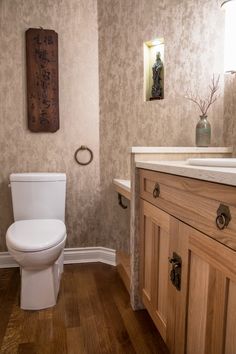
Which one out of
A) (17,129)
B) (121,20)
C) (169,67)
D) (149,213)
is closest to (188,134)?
(169,67)

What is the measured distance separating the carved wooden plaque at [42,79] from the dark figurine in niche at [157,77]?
0.76m

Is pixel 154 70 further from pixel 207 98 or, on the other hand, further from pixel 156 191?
pixel 156 191

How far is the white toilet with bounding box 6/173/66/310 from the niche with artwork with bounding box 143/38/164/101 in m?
0.92

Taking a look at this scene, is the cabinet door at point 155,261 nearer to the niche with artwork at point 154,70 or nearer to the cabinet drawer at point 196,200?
the cabinet drawer at point 196,200

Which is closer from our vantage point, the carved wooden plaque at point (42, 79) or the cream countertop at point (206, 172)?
the cream countertop at point (206, 172)

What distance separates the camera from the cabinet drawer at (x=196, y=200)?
2.33 feet

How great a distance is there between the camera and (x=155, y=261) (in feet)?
4.36

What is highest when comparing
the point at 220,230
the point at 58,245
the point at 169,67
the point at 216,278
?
the point at 169,67

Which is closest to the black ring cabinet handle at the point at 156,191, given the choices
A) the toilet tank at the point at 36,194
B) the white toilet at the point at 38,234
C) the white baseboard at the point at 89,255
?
the white toilet at the point at 38,234

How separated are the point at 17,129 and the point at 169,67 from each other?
1.24m

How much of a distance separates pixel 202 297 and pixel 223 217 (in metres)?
0.30

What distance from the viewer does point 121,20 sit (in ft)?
6.79

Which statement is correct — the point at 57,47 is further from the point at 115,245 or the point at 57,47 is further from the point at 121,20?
the point at 115,245

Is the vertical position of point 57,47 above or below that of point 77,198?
above
